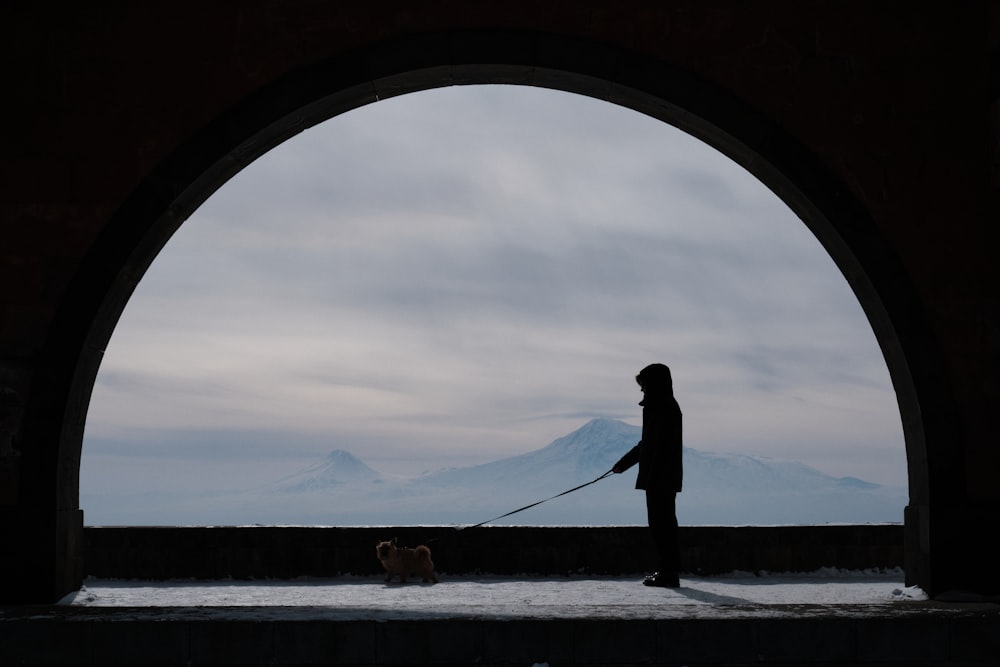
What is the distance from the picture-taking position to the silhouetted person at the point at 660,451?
894 cm

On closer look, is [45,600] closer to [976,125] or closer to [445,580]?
[445,580]

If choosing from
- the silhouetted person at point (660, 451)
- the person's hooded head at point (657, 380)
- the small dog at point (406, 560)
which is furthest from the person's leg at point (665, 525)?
the small dog at point (406, 560)

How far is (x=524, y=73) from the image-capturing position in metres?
8.72

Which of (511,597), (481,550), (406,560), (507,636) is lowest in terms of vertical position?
(507,636)

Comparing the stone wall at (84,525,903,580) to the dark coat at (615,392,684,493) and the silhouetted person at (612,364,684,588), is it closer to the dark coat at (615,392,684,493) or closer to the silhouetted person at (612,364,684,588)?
the silhouetted person at (612,364,684,588)

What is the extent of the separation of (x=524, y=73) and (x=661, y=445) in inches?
114

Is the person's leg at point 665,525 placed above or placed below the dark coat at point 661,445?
below

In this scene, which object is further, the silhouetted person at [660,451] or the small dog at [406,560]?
the small dog at [406,560]

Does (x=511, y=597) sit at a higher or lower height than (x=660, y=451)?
lower

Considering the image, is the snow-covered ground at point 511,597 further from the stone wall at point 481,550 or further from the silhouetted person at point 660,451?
the silhouetted person at point 660,451

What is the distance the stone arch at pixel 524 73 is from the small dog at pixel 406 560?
8.24 feet

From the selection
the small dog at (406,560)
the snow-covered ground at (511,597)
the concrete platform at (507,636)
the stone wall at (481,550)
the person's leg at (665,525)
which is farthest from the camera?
the stone wall at (481,550)

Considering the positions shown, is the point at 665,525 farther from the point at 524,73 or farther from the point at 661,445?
the point at 524,73

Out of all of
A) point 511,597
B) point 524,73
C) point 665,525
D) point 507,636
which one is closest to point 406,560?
point 511,597
